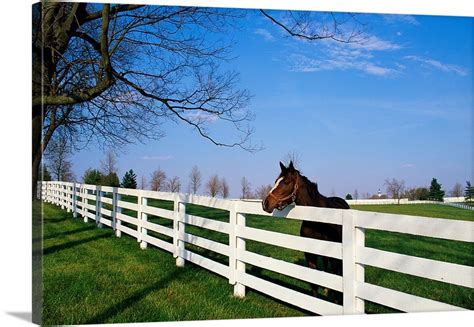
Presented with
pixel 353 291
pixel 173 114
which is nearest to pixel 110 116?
pixel 173 114

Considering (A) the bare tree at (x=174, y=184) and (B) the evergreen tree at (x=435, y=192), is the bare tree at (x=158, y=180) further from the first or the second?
(B) the evergreen tree at (x=435, y=192)

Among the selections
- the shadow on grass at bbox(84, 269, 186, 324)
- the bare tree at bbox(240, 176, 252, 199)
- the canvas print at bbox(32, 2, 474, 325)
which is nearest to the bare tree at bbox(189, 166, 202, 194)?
the canvas print at bbox(32, 2, 474, 325)

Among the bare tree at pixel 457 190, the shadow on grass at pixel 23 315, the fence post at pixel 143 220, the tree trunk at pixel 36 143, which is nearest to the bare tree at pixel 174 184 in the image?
the fence post at pixel 143 220

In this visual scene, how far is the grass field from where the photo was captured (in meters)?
3.77

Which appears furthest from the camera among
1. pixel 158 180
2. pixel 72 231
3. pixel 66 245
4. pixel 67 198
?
pixel 67 198

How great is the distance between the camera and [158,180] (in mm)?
6070

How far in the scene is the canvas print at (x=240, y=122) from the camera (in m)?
4.45

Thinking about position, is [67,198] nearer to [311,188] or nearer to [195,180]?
[195,180]

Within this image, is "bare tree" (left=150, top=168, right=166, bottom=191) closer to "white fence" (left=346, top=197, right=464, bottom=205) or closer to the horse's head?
"white fence" (left=346, top=197, right=464, bottom=205)

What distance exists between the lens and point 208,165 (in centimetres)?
535

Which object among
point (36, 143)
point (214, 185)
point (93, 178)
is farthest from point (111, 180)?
point (36, 143)

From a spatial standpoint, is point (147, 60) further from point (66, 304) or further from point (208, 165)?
point (66, 304)

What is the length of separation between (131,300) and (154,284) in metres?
0.54

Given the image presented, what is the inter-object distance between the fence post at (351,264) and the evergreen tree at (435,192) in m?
2.32
